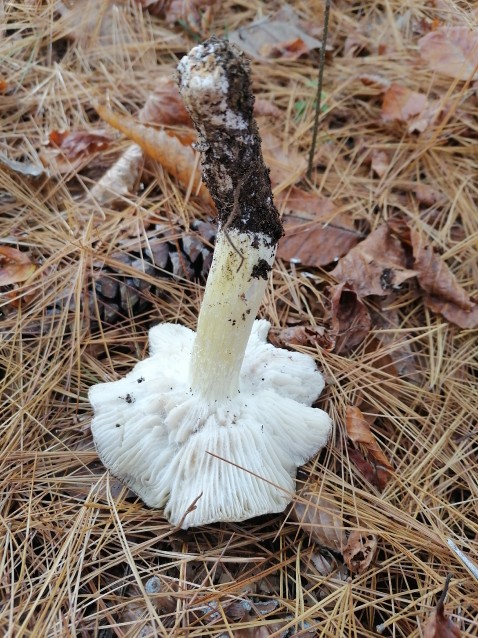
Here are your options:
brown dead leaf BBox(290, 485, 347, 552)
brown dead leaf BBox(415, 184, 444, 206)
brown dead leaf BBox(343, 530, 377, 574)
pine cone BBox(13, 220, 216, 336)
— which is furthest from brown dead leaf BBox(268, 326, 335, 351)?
brown dead leaf BBox(415, 184, 444, 206)

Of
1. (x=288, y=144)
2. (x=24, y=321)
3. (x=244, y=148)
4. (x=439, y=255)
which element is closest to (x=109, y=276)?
(x=24, y=321)

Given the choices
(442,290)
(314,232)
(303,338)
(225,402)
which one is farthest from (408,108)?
(225,402)

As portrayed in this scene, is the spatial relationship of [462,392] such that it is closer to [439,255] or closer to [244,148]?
[439,255]

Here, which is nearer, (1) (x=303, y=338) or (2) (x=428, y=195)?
(1) (x=303, y=338)

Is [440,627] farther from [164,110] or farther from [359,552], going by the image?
[164,110]

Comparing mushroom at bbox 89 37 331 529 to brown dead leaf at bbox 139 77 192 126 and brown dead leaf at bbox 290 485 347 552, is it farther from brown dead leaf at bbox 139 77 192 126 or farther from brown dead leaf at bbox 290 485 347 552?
brown dead leaf at bbox 139 77 192 126

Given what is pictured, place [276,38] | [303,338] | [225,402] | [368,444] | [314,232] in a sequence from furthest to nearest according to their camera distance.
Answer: [276,38]
[314,232]
[303,338]
[368,444]
[225,402]
